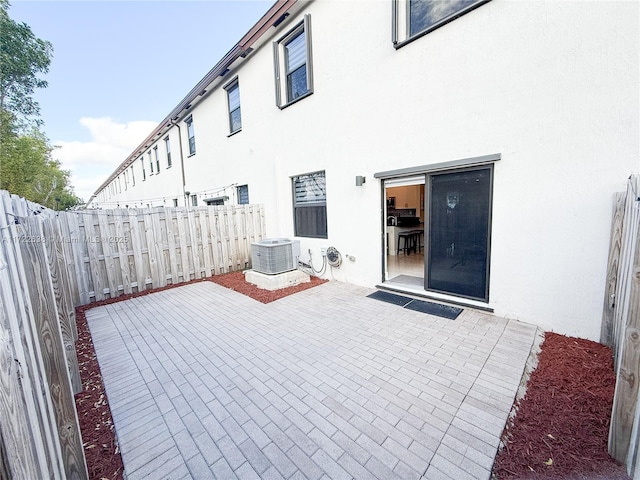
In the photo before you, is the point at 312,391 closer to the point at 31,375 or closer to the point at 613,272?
the point at 31,375

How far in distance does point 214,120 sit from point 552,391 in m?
11.4

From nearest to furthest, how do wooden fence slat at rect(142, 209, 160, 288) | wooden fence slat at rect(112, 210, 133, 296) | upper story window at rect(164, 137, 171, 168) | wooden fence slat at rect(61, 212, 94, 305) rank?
wooden fence slat at rect(61, 212, 94, 305), wooden fence slat at rect(112, 210, 133, 296), wooden fence slat at rect(142, 209, 160, 288), upper story window at rect(164, 137, 171, 168)

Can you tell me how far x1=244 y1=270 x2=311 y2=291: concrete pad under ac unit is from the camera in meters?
5.80

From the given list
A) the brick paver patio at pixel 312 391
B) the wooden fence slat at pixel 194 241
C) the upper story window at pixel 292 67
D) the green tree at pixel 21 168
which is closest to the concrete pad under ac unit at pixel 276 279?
the brick paver patio at pixel 312 391

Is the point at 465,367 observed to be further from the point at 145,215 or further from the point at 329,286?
the point at 145,215

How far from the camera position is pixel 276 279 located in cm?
580

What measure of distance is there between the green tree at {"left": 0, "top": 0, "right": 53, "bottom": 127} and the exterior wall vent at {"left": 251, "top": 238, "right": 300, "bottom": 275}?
14772 millimetres

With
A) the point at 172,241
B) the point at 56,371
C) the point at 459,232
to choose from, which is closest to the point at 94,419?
the point at 56,371

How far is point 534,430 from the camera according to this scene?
6.74ft

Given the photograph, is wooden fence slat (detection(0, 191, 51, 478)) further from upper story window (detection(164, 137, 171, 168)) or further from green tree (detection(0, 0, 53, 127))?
green tree (detection(0, 0, 53, 127))

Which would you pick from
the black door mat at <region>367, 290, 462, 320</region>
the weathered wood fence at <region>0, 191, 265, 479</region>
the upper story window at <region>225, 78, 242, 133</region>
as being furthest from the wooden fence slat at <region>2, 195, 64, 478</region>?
the upper story window at <region>225, 78, 242, 133</region>

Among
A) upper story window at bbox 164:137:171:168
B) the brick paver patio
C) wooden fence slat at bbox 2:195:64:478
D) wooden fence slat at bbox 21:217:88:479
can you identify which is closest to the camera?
wooden fence slat at bbox 2:195:64:478

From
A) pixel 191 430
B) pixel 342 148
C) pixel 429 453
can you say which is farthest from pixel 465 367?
pixel 342 148

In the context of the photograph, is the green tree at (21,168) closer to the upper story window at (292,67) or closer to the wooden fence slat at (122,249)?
the wooden fence slat at (122,249)
